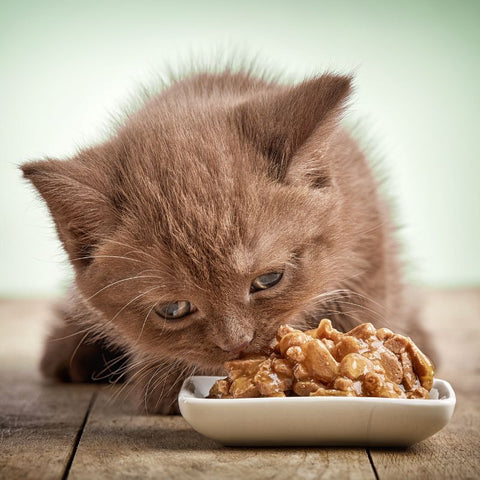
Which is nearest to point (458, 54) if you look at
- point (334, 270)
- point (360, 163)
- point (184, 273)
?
point (360, 163)

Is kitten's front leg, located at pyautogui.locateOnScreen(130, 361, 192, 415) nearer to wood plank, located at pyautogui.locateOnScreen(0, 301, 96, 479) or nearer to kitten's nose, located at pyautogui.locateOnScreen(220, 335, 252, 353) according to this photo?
wood plank, located at pyautogui.locateOnScreen(0, 301, 96, 479)

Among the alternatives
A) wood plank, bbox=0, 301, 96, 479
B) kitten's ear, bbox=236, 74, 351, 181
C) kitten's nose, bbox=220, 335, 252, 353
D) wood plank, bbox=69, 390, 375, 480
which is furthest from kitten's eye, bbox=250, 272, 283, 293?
wood plank, bbox=0, 301, 96, 479

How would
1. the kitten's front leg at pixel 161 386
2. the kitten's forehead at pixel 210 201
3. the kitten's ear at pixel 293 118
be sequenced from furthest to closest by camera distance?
the kitten's front leg at pixel 161 386 < the kitten's ear at pixel 293 118 < the kitten's forehead at pixel 210 201

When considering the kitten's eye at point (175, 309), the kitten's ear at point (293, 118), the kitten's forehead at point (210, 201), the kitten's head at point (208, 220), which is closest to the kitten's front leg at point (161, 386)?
the kitten's head at point (208, 220)

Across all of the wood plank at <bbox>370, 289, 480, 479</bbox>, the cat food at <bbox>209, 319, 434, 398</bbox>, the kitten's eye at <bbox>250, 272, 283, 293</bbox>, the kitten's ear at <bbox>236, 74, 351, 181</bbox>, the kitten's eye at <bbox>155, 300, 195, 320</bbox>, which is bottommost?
the wood plank at <bbox>370, 289, 480, 479</bbox>

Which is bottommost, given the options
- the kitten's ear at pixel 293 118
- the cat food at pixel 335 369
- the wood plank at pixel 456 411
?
the wood plank at pixel 456 411

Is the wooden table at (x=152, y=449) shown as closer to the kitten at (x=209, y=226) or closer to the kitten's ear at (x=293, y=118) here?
the kitten at (x=209, y=226)

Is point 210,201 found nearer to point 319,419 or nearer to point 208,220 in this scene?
point 208,220
